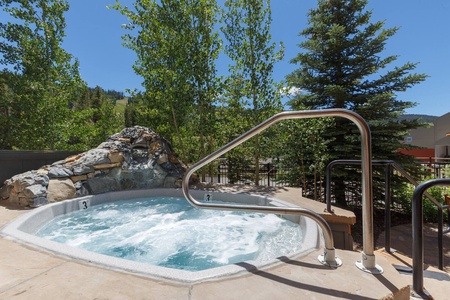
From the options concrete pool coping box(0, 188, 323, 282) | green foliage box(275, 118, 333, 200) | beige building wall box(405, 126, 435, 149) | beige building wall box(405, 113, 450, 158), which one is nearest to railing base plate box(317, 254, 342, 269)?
concrete pool coping box(0, 188, 323, 282)

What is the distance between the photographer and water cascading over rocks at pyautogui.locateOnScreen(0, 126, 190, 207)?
381 centimetres

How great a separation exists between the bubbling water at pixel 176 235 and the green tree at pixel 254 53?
3074 mm

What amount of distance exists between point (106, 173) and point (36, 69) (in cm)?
397

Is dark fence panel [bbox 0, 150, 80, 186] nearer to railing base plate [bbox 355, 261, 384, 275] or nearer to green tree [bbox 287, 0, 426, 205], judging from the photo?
railing base plate [bbox 355, 261, 384, 275]

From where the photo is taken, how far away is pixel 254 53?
6.16 meters

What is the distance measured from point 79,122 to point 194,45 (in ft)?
15.1

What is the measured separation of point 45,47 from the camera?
20.5 feet

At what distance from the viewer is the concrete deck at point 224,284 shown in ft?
3.78

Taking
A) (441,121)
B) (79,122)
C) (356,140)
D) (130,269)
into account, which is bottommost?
(130,269)

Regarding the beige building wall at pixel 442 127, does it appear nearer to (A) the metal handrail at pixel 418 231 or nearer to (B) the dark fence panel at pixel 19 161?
(A) the metal handrail at pixel 418 231

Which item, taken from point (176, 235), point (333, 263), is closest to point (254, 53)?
point (176, 235)

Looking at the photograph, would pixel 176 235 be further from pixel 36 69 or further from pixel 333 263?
pixel 36 69

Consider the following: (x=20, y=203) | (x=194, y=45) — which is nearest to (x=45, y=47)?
(x=194, y=45)

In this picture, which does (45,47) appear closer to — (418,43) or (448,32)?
(418,43)
